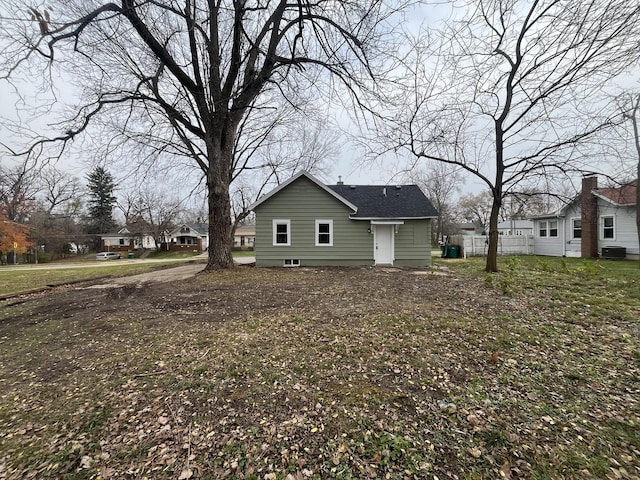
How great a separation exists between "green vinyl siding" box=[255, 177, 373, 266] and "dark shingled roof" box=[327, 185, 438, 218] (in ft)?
3.31

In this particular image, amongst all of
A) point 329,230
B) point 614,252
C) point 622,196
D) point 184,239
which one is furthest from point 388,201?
point 184,239

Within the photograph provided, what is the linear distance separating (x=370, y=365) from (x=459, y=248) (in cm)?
1889

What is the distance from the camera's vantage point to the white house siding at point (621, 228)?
15.1 metres

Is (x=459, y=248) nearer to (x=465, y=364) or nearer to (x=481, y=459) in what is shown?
(x=465, y=364)

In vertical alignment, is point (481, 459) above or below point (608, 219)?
below

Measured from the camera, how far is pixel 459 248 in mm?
19781

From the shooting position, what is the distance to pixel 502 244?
21.5 m

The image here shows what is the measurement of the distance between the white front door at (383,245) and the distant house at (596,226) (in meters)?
9.22

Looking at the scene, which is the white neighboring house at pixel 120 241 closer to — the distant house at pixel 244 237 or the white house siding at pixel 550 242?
the distant house at pixel 244 237

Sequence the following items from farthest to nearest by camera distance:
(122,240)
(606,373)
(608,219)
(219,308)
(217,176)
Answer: (122,240)
(608,219)
(217,176)
(219,308)
(606,373)

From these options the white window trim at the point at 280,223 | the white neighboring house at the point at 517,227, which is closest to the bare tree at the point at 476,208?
the white neighboring house at the point at 517,227

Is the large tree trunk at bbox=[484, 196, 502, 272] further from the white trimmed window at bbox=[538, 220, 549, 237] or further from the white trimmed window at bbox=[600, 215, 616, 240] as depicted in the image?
the white trimmed window at bbox=[538, 220, 549, 237]

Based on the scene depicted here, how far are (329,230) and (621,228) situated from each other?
1701cm

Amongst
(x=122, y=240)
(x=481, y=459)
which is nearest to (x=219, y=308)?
(x=481, y=459)
